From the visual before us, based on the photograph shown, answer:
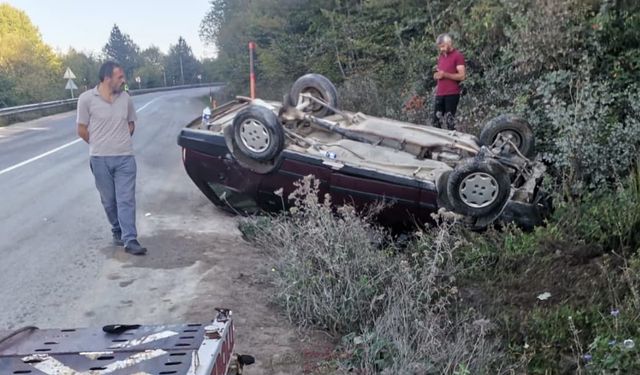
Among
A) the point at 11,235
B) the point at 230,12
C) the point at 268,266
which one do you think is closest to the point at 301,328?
the point at 268,266

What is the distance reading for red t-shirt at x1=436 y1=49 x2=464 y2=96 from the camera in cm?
758

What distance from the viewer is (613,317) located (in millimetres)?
3428

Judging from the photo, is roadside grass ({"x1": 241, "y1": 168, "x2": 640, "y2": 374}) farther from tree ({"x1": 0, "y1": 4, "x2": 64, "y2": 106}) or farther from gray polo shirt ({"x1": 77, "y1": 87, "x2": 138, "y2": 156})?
tree ({"x1": 0, "y1": 4, "x2": 64, "y2": 106})

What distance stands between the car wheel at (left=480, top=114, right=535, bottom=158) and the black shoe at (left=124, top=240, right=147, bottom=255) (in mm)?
3838

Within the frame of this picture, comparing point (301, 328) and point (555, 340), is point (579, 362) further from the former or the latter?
point (301, 328)

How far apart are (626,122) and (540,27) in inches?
83.9

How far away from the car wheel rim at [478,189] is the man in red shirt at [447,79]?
2.77m

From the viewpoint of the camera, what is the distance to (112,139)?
5004 mm

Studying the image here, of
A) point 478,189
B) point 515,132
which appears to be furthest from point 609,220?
point 515,132

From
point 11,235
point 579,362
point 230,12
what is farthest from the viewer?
point 230,12

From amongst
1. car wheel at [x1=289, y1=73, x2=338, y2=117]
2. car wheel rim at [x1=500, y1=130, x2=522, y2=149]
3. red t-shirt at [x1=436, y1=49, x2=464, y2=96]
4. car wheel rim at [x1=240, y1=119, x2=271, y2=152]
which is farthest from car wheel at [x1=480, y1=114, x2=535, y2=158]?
car wheel rim at [x1=240, y1=119, x2=271, y2=152]

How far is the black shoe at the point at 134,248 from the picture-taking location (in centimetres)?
513

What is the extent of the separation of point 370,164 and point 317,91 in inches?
85.0

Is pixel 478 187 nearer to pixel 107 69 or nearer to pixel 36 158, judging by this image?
pixel 107 69
